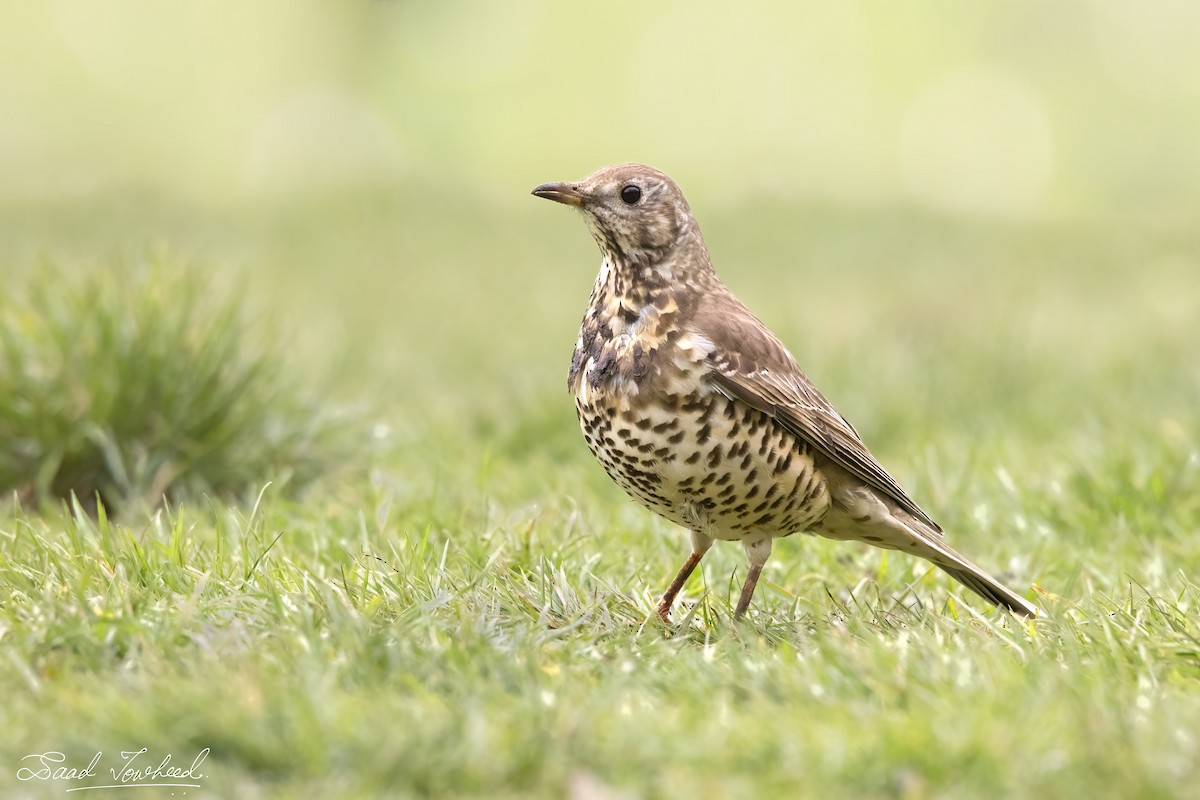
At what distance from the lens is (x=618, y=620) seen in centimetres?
384

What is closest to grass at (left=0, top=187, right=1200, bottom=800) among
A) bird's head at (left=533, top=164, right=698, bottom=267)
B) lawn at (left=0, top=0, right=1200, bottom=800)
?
lawn at (left=0, top=0, right=1200, bottom=800)

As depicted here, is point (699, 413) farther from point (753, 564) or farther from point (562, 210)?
point (562, 210)

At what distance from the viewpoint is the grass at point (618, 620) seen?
273 centimetres

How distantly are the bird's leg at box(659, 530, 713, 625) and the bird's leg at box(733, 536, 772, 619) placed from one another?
125mm

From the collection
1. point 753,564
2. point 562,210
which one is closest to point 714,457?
point 753,564

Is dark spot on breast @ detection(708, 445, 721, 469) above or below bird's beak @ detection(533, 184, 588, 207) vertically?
below

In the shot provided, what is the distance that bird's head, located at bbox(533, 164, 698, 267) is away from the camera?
4.17 metres

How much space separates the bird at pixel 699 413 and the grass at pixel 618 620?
8.7 inches

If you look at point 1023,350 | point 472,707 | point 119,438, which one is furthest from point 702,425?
point 1023,350
